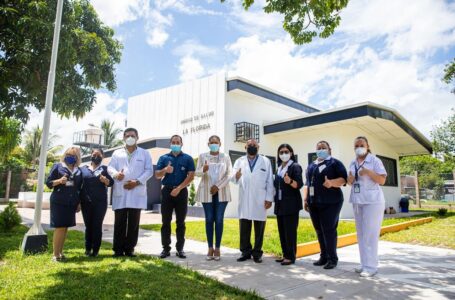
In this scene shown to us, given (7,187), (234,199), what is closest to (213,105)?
(234,199)

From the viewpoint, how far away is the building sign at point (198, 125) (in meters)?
14.5

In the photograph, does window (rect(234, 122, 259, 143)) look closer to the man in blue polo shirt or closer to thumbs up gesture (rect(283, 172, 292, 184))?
the man in blue polo shirt

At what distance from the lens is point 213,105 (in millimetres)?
14328

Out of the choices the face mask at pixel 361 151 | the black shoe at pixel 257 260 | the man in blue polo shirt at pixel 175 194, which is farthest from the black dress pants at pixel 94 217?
the face mask at pixel 361 151

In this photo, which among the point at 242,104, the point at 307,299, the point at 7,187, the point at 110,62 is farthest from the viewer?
the point at 7,187

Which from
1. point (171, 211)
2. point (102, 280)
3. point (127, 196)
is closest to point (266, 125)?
point (171, 211)

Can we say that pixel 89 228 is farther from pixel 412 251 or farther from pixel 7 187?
pixel 7 187

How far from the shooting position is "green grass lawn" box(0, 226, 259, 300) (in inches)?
123

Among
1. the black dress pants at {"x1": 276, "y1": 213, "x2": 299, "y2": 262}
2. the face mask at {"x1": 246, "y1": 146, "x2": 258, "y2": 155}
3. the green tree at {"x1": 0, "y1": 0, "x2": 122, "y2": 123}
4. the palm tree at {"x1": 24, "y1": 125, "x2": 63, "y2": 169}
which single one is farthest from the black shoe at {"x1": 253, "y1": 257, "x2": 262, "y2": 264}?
the palm tree at {"x1": 24, "y1": 125, "x2": 63, "y2": 169}

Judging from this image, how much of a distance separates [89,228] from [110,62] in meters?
6.66

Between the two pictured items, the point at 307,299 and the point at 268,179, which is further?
the point at 268,179

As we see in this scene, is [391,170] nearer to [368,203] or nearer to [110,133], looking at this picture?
[368,203]

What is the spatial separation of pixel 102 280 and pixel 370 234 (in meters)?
3.36

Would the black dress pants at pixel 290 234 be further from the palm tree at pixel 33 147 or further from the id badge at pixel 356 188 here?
the palm tree at pixel 33 147
